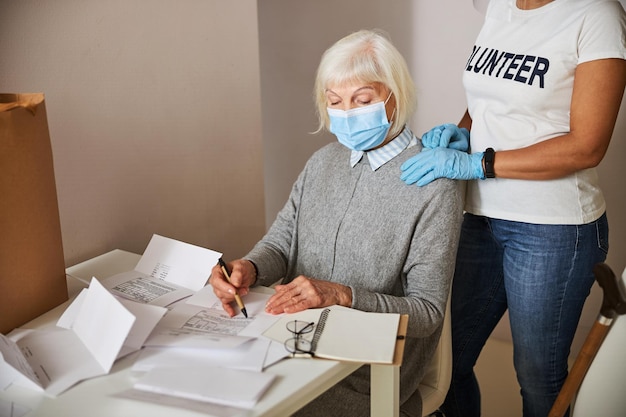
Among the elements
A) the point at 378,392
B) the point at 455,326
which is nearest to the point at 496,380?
the point at 455,326

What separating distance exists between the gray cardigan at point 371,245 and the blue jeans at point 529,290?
8.3 inches

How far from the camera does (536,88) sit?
1.48m

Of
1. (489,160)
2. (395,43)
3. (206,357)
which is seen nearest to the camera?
(206,357)

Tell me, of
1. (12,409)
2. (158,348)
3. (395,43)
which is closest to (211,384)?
(158,348)

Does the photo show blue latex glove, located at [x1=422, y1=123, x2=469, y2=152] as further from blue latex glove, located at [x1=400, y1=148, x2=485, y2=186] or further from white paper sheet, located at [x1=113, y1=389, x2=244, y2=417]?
white paper sheet, located at [x1=113, y1=389, x2=244, y2=417]

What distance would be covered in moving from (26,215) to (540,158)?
1113 mm

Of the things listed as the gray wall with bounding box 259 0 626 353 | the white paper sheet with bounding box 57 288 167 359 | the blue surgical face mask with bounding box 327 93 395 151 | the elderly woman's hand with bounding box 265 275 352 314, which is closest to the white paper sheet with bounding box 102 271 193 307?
the white paper sheet with bounding box 57 288 167 359

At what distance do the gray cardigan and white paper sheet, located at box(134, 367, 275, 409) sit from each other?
1.12 feet

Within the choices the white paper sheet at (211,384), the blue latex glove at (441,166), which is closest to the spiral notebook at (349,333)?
the white paper sheet at (211,384)

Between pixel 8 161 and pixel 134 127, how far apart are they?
67cm

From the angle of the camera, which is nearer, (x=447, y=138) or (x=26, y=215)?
(x=26, y=215)

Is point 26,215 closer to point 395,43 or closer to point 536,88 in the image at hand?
point 536,88

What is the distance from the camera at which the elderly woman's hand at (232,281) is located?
1357 mm

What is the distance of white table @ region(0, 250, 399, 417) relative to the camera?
39.3 inches
